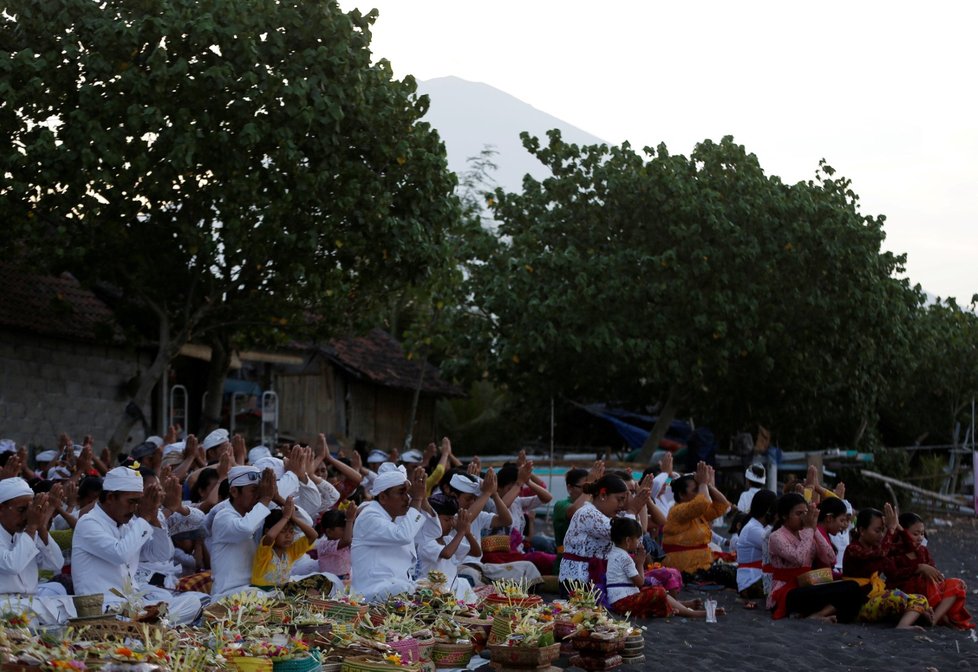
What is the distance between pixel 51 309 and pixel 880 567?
41.9 ft

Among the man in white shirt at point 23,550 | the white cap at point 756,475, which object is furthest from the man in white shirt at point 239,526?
the white cap at point 756,475

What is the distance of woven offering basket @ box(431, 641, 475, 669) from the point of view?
28.4 ft

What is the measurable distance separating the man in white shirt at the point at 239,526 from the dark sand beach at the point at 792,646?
2.98m

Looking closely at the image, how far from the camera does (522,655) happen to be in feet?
27.9

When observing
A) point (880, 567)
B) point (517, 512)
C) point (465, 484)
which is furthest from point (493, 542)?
point (880, 567)

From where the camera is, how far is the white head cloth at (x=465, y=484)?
11.3 metres

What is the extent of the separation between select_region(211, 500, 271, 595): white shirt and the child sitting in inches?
127

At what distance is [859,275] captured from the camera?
928 inches

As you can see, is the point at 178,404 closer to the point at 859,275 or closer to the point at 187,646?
the point at 859,275

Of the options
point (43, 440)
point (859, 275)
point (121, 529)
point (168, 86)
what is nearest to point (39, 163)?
point (168, 86)

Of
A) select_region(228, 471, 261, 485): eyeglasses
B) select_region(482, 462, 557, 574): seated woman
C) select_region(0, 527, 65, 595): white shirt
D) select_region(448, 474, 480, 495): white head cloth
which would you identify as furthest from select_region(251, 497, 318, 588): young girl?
select_region(482, 462, 557, 574): seated woman

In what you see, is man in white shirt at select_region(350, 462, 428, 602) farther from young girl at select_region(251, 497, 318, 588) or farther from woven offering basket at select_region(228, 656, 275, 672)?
woven offering basket at select_region(228, 656, 275, 672)

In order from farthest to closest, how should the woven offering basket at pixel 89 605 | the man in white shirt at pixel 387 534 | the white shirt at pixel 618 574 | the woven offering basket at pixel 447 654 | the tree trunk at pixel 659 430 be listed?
the tree trunk at pixel 659 430 < the white shirt at pixel 618 574 < the man in white shirt at pixel 387 534 < the woven offering basket at pixel 447 654 < the woven offering basket at pixel 89 605

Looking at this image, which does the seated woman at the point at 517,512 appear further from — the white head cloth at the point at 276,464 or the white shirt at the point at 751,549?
the white head cloth at the point at 276,464
